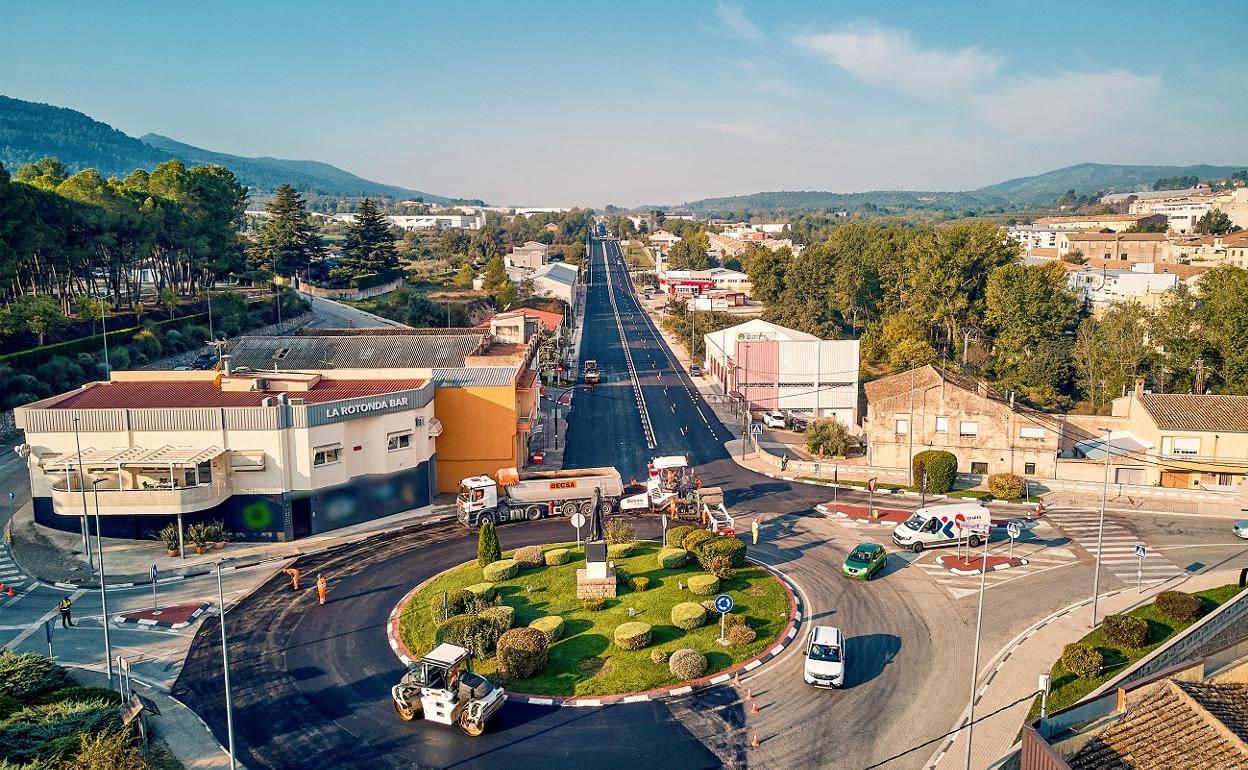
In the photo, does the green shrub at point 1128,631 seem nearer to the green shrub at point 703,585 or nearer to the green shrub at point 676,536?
the green shrub at point 703,585

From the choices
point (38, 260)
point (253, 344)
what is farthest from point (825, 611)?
point (38, 260)

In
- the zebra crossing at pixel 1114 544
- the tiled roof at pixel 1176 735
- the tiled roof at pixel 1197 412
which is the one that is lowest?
the zebra crossing at pixel 1114 544

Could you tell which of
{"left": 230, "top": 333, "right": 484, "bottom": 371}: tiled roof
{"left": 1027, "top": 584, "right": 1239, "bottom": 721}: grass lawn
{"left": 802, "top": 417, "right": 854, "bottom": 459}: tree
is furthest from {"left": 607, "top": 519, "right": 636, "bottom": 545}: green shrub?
{"left": 230, "top": 333, "right": 484, "bottom": 371}: tiled roof

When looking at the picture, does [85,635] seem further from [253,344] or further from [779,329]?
[779,329]

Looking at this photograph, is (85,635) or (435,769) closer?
(435,769)

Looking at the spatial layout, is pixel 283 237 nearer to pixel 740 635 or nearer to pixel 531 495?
pixel 531 495

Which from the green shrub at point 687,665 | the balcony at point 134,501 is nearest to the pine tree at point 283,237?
the balcony at point 134,501

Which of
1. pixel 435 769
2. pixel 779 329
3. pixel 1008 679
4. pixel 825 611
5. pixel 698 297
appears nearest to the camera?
pixel 435 769

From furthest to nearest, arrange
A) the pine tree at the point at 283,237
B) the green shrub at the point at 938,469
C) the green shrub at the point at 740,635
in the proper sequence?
the pine tree at the point at 283,237 < the green shrub at the point at 938,469 < the green shrub at the point at 740,635
